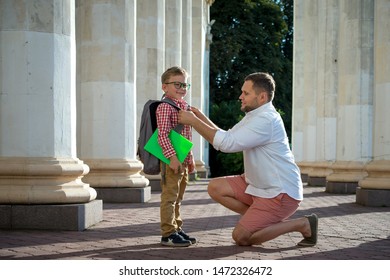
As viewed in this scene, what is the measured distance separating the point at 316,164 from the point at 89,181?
1747cm

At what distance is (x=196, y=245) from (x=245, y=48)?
5419 centimetres

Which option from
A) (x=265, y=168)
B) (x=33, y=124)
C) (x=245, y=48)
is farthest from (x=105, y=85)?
(x=245, y=48)

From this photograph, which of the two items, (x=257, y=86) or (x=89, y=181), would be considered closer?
(x=257, y=86)

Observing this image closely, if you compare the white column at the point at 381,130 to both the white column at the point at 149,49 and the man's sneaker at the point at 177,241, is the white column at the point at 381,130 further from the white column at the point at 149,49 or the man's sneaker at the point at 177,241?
the man's sneaker at the point at 177,241

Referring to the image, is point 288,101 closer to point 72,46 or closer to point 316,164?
point 316,164

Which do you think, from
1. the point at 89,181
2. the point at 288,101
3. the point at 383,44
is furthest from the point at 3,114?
the point at 288,101

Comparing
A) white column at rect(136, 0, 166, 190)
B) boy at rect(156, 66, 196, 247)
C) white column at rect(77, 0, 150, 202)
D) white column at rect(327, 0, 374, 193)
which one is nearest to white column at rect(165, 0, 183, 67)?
white column at rect(136, 0, 166, 190)

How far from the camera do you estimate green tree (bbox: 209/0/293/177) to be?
198 feet

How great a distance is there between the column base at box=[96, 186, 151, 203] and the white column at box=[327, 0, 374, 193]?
8.51m

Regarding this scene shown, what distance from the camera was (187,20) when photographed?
113 feet

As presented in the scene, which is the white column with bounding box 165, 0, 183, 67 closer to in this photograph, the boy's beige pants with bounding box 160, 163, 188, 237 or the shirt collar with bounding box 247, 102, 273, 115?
the shirt collar with bounding box 247, 102, 273, 115

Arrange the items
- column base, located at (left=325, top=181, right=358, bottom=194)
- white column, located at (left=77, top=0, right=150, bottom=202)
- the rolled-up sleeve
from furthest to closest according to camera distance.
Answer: column base, located at (left=325, top=181, right=358, bottom=194)
white column, located at (left=77, top=0, right=150, bottom=202)
the rolled-up sleeve

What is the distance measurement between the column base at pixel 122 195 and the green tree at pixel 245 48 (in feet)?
136

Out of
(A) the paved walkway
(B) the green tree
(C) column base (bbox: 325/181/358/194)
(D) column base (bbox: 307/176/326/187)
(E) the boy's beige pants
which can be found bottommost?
(D) column base (bbox: 307/176/326/187)
